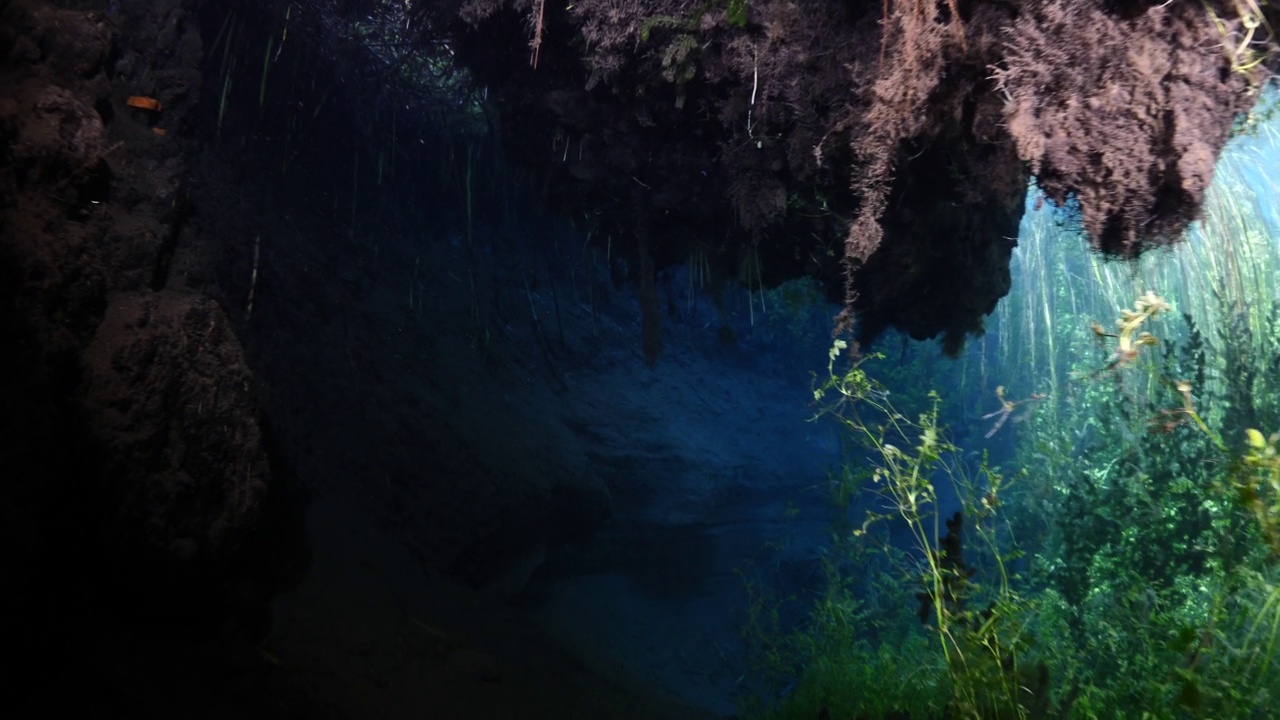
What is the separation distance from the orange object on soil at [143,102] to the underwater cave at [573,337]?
63mm

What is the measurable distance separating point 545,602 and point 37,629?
5.87 meters

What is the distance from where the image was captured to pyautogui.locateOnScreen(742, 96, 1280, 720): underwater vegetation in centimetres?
285

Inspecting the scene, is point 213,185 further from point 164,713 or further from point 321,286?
point 164,713

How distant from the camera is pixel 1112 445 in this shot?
794 cm

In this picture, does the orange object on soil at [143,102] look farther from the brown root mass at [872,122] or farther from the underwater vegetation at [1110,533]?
the underwater vegetation at [1110,533]

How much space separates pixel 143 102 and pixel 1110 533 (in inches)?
357

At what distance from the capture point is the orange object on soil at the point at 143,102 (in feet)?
13.6

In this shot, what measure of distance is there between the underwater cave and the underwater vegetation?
54mm

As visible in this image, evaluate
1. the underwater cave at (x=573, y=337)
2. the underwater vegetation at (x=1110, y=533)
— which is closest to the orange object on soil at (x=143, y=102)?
the underwater cave at (x=573, y=337)

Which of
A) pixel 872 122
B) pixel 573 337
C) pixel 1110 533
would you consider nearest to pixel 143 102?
pixel 872 122

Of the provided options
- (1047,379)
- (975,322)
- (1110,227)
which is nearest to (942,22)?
(1110,227)

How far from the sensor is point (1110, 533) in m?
6.38

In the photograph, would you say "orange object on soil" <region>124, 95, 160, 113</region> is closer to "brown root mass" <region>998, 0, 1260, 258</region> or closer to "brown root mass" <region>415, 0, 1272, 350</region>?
"brown root mass" <region>415, 0, 1272, 350</region>

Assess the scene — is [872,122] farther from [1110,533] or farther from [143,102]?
[1110,533]
